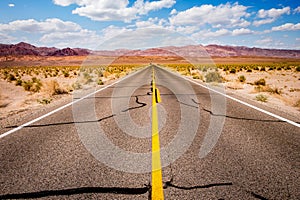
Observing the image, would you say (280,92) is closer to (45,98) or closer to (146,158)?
(146,158)

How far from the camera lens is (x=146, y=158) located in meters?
4.17

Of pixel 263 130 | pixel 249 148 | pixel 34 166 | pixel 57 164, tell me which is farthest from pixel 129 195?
pixel 263 130

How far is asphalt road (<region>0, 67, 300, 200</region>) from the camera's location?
3.13m

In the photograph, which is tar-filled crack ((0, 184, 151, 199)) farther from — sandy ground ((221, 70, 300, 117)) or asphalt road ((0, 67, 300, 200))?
sandy ground ((221, 70, 300, 117))

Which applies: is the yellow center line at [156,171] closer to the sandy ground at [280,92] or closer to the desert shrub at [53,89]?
the sandy ground at [280,92]

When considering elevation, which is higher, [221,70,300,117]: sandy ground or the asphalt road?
the asphalt road

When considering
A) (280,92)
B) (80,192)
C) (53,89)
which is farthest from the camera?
(53,89)

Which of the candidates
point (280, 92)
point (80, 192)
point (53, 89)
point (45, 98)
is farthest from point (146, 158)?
point (280, 92)

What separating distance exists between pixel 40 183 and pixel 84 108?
5.75 m

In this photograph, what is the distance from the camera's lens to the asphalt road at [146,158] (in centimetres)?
313

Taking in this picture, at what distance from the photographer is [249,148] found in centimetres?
467

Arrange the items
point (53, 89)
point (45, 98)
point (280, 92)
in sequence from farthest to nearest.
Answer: point (53, 89) → point (280, 92) → point (45, 98)

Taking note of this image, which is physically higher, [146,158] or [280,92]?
[146,158]

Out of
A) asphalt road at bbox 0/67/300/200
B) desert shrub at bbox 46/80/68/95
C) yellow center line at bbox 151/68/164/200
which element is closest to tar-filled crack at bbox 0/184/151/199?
asphalt road at bbox 0/67/300/200
